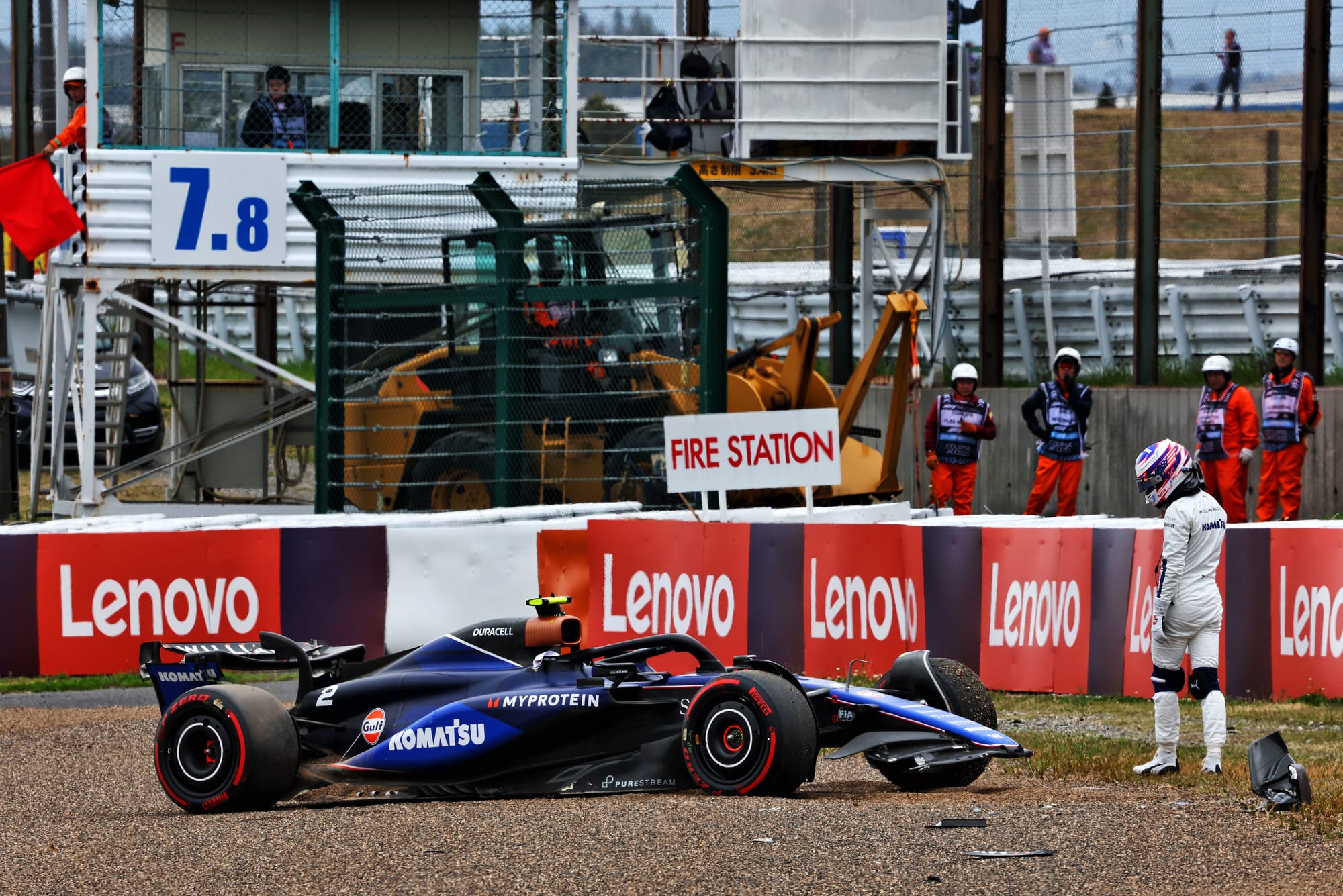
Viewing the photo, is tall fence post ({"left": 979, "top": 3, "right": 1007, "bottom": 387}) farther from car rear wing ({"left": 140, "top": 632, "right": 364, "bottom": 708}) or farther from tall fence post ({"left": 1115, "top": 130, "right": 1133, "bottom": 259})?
car rear wing ({"left": 140, "top": 632, "right": 364, "bottom": 708})

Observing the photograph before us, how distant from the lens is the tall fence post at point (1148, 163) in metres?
19.4

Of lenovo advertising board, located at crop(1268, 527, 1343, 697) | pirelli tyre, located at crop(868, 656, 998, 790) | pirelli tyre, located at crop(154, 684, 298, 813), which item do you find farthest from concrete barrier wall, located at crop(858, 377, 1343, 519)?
pirelli tyre, located at crop(154, 684, 298, 813)

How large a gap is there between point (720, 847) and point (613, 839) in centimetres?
43

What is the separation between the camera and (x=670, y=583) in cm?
1300

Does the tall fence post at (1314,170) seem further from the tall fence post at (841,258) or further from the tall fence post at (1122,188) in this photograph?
the tall fence post at (841,258)

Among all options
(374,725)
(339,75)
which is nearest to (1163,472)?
(374,725)

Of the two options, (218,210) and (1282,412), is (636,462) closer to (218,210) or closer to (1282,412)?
(218,210)

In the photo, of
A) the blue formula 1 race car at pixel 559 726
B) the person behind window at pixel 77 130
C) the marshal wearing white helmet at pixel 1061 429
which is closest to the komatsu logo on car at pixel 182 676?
the blue formula 1 race car at pixel 559 726

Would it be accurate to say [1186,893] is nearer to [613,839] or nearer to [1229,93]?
[613,839]

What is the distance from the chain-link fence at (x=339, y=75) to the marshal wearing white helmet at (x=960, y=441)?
15.3 ft

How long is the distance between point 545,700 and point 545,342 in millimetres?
7514

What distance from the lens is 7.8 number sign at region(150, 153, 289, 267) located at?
18.2 metres

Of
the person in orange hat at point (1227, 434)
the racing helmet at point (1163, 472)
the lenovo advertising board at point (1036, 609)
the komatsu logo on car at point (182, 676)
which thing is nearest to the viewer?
the komatsu logo on car at point (182, 676)

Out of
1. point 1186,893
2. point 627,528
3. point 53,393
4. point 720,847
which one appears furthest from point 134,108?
point 1186,893
